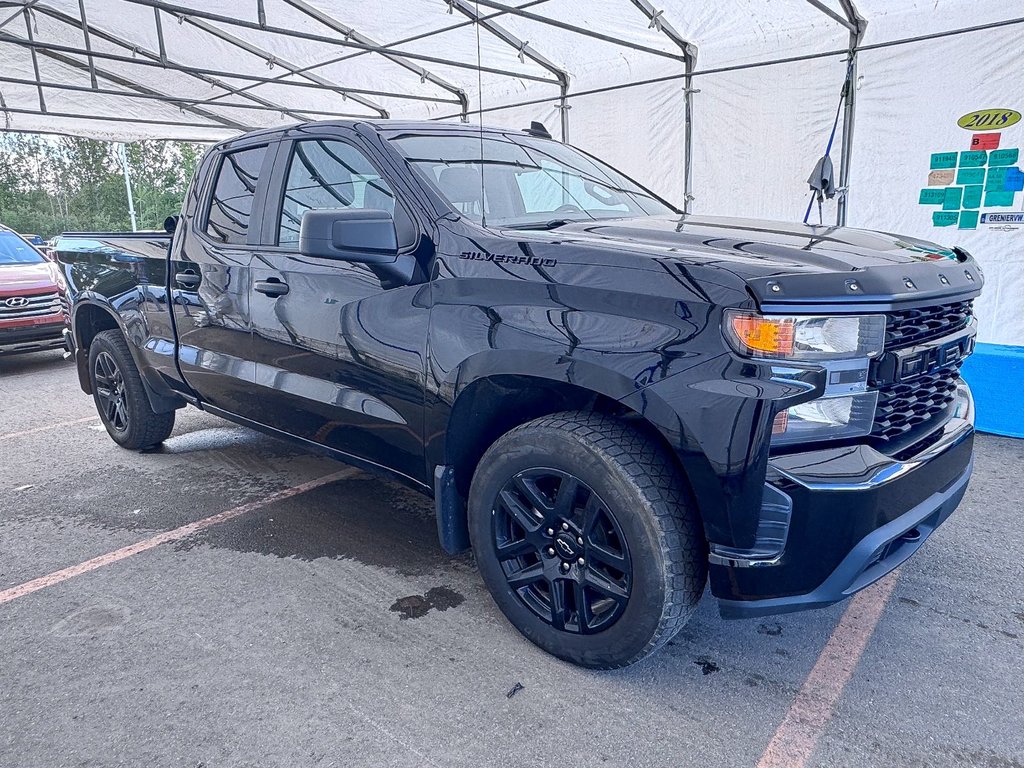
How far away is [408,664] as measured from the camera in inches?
90.4

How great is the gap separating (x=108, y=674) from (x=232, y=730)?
56 centimetres

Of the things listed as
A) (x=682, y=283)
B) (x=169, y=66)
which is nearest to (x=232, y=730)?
(x=682, y=283)

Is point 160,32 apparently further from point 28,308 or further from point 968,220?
point 968,220

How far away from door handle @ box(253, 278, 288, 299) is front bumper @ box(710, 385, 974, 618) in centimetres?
198

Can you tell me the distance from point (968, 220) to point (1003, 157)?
58cm

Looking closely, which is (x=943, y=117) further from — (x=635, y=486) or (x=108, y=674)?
(x=108, y=674)

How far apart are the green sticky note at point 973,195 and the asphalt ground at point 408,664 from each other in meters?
3.84

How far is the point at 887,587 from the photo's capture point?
109 inches

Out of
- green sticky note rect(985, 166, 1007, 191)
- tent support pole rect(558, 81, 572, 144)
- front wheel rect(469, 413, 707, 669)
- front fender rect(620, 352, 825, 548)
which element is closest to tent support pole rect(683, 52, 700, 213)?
tent support pole rect(558, 81, 572, 144)

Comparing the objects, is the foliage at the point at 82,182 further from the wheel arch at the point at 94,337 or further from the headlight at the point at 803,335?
the headlight at the point at 803,335

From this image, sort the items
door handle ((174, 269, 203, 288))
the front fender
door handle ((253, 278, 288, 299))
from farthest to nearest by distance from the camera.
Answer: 1. door handle ((174, 269, 203, 288))
2. door handle ((253, 278, 288, 299))
3. the front fender

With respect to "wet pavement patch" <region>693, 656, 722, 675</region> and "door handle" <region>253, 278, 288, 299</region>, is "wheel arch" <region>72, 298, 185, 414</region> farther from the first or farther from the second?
"wet pavement patch" <region>693, 656, 722, 675</region>

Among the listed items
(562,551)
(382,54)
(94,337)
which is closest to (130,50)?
(382,54)

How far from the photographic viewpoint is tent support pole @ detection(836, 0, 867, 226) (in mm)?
6406
